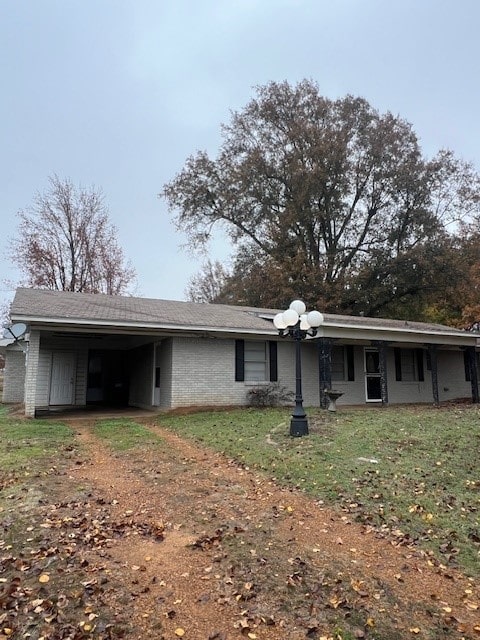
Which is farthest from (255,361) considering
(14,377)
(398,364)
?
(14,377)

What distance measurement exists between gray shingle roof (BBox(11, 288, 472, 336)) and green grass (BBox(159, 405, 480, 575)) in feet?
10.7

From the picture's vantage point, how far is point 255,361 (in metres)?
15.1

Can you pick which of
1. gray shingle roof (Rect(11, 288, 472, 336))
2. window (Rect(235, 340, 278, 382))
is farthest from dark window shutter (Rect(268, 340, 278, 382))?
gray shingle roof (Rect(11, 288, 472, 336))

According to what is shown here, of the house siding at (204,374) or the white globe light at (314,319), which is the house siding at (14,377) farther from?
the white globe light at (314,319)

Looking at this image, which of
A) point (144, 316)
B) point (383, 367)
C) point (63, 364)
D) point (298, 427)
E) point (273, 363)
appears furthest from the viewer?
point (63, 364)

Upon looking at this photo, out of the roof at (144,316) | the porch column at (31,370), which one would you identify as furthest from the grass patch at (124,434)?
the roof at (144,316)

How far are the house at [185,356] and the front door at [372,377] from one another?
0.13ft

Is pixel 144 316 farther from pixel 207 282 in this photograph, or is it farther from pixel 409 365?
pixel 207 282

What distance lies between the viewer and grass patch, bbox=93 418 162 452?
880 centimetres

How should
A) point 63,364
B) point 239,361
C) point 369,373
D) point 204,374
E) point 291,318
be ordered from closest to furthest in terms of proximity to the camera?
point 291,318, point 204,374, point 239,361, point 63,364, point 369,373

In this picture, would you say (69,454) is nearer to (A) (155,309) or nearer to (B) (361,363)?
(A) (155,309)

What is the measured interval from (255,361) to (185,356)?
2585 millimetres

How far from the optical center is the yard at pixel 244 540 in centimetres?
322

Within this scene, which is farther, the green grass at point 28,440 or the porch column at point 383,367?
the porch column at point 383,367
